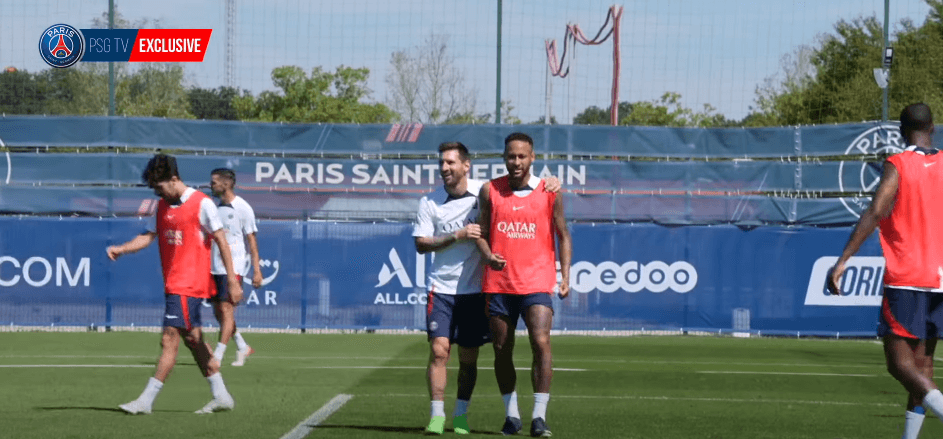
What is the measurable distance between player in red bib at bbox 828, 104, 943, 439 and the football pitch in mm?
2233

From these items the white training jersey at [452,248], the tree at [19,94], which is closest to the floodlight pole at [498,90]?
the tree at [19,94]

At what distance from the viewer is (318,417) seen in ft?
34.1

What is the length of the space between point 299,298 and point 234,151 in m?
3.07

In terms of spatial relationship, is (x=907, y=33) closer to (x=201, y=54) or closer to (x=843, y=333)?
(x=843, y=333)

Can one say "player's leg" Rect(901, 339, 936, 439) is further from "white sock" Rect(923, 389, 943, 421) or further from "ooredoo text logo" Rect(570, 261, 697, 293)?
"ooredoo text logo" Rect(570, 261, 697, 293)

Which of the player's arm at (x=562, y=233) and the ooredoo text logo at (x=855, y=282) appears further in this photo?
the ooredoo text logo at (x=855, y=282)

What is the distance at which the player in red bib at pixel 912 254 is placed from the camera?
763cm

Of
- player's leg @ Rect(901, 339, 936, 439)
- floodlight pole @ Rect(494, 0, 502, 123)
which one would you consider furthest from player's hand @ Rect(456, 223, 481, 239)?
floodlight pole @ Rect(494, 0, 502, 123)

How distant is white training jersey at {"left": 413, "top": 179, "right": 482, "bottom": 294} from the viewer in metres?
9.42

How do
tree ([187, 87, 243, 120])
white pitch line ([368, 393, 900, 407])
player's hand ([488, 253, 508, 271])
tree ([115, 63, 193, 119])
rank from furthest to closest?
1. tree ([115, 63, 193, 119])
2. tree ([187, 87, 243, 120])
3. white pitch line ([368, 393, 900, 407])
4. player's hand ([488, 253, 508, 271])

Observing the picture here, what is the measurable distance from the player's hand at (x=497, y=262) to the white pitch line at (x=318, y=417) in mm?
1678

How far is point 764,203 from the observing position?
22.2m

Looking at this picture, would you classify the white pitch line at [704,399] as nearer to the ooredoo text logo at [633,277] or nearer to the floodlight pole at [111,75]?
the ooredoo text logo at [633,277]

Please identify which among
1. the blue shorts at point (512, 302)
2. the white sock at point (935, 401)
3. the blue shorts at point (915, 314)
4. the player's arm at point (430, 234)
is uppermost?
the player's arm at point (430, 234)
